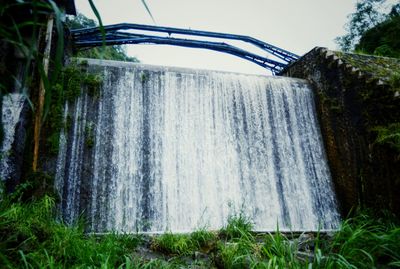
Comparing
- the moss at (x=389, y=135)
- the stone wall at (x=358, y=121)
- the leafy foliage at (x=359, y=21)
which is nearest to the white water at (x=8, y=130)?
the moss at (x=389, y=135)

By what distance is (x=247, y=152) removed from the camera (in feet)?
21.2

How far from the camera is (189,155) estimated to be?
613 centimetres

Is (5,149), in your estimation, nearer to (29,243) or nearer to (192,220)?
(29,243)

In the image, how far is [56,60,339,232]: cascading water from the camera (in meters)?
5.46

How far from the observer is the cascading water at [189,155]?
5.46 meters

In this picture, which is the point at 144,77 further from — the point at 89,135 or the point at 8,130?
the point at 8,130

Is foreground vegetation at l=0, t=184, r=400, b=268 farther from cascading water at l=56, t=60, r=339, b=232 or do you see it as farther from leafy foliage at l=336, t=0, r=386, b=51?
leafy foliage at l=336, t=0, r=386, b=51

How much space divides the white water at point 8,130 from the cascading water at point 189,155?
2.45 feet

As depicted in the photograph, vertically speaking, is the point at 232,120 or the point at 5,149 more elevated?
the point at 232,120

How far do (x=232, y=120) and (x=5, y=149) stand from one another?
4.08 m

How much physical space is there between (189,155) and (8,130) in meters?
3.02

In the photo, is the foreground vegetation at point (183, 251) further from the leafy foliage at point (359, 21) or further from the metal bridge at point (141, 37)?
the leafy foliage at point (359, 21)

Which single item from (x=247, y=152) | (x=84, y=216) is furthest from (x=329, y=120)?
(x=84, y=216)

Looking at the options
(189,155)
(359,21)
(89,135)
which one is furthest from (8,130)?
(359,21)
